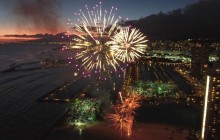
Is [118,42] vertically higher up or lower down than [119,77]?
higher up

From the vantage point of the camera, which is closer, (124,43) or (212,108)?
(212,108)

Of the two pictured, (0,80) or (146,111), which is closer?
(146,111)

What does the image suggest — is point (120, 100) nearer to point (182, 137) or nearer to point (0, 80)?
point (182, 137)

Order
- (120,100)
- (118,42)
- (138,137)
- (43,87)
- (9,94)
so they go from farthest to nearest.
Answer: (43,87), (9,94), (120,100), (118,42), (138,137)

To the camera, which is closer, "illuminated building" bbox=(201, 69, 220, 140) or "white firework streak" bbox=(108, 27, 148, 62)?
"illuminated building" bbox=(201, 69, 220, 140)

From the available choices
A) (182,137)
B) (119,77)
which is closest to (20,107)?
(182,137)

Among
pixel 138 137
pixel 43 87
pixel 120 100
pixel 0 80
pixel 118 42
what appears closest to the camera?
pixel 138 137

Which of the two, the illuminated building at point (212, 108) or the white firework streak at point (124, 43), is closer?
the illuminated building at point (212, 108)

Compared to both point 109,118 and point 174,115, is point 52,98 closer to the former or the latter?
point 109,118
